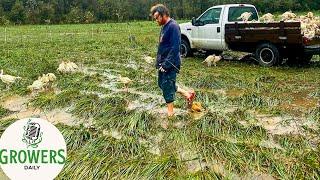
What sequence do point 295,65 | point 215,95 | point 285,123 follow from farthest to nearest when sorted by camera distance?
point 295,65 < point 215,95 < point 285,123

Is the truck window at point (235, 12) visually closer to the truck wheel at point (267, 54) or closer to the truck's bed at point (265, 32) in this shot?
the truck's bed at point (265, 32)

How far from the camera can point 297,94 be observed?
907cm

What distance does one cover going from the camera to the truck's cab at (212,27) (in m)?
13.6

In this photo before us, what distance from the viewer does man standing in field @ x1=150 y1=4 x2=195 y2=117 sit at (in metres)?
7.02

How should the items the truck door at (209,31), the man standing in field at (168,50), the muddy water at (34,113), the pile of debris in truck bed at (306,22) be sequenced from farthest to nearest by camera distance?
the truck door at (209,31), the pile of debris in truck bed at (306,22), the muddy water at (34,113), the man standing in field at (168,50)

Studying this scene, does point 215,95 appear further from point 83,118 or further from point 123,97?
point 83,118

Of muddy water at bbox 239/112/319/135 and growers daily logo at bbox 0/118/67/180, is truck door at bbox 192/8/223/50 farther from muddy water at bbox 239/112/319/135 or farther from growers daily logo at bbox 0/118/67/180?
growers daily logo at bbox 0/118/67/180

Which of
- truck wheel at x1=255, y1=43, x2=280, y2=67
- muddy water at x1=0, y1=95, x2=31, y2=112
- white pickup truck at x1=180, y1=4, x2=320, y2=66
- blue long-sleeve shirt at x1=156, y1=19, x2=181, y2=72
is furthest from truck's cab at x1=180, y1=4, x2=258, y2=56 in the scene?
blue long-sleeve shirt at x1=156, y1=19, x2=181, y2=72

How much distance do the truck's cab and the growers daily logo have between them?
33.9 feet

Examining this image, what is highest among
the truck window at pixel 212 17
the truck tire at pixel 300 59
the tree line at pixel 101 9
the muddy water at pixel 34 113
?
the tree line at pixel 101 9

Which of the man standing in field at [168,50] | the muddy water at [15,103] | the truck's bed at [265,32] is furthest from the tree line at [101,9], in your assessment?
the man standing in field at [168,50]

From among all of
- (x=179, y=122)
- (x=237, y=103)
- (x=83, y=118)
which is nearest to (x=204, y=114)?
(x=179, y=122)

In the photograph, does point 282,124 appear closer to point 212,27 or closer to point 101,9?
point 212,27

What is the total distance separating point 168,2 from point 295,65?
43.8 meters
